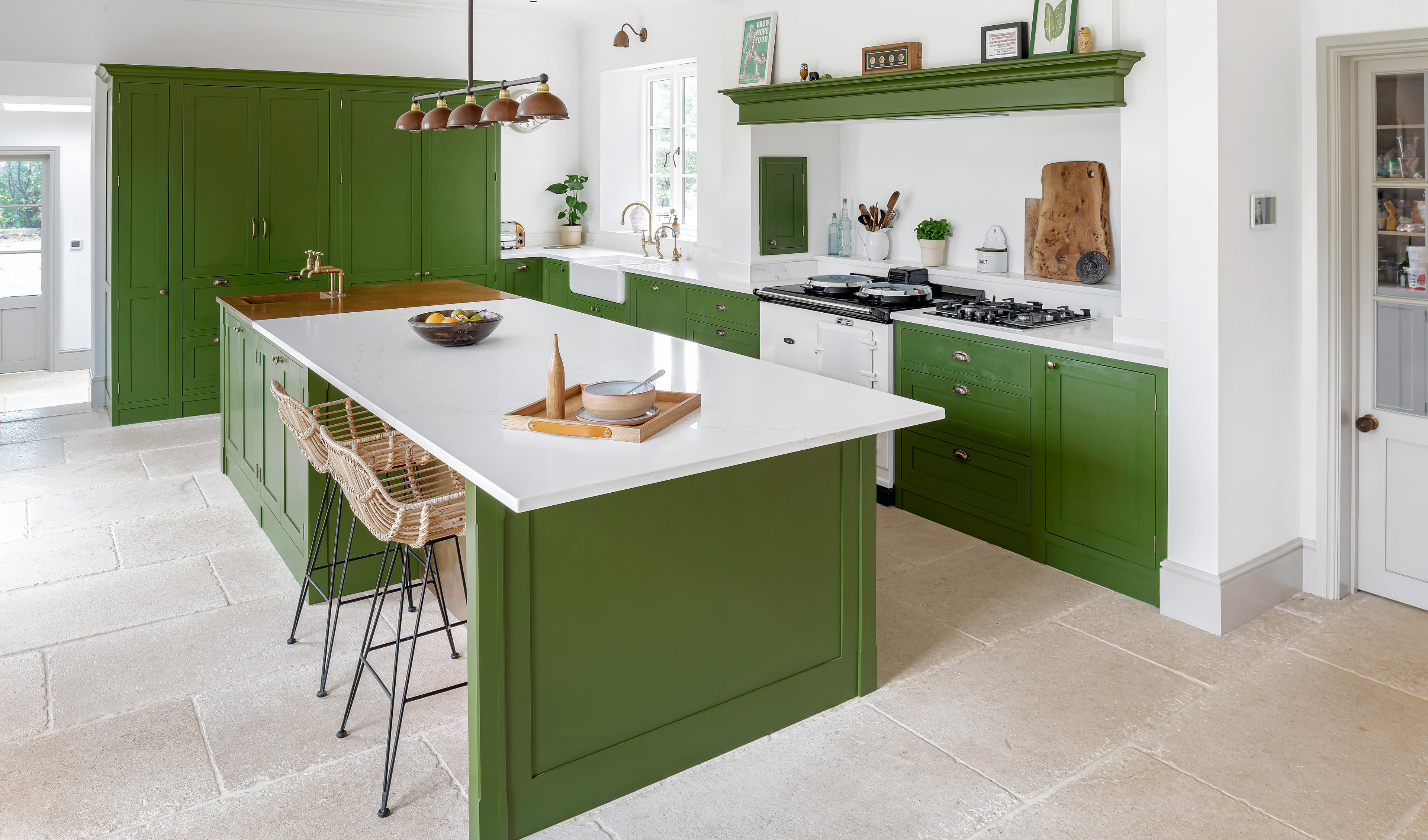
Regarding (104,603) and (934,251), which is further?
(934,251)

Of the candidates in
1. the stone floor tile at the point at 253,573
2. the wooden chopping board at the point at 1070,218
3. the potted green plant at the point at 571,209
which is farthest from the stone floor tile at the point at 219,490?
the wooden chopping board at the point at 1070,218

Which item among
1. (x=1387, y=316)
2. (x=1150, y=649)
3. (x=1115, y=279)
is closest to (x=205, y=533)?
(x=1150, y=649)

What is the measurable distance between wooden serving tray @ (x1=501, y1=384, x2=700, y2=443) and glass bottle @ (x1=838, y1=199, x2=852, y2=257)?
3299mm

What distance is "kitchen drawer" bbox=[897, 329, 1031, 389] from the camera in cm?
409

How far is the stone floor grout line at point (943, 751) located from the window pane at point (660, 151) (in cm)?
538

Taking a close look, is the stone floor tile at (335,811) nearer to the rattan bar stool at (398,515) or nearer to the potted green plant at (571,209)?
the rattan bar stool at (398,515)

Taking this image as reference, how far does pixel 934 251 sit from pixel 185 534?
3.78 metres

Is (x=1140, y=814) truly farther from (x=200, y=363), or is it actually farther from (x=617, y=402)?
(x=200, y=363)

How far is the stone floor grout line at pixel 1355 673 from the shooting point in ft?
10.0

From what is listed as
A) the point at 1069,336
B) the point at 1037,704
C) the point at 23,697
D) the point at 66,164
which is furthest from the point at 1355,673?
the point at 66,164

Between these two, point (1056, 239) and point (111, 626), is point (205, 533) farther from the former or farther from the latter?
point (1056, 239)

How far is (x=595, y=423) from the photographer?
2.53 metres

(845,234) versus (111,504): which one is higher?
(845,234)

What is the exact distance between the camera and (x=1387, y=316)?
3564 mm
